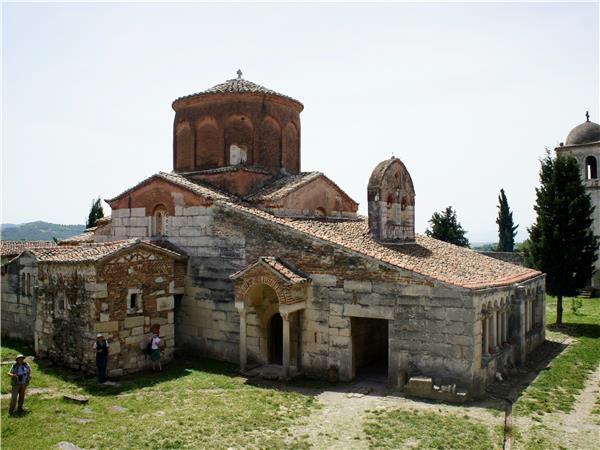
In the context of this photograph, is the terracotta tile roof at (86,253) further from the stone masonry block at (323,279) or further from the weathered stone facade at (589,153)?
the weathered stone facade at (589,153)

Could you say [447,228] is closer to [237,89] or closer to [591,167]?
[591,167]

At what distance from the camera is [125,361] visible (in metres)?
13.8

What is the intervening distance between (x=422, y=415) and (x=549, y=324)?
49.2 feet

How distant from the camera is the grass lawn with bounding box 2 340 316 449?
9242mm

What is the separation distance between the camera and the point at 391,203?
1722 cm

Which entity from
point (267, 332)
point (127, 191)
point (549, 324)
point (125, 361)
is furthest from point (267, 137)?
point (549, 324)

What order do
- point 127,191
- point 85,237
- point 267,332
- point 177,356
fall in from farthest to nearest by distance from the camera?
point 85,237 → point 127,191 → point 177,356 → point 267,332

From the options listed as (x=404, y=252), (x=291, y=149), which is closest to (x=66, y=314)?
(x=404, y=252)

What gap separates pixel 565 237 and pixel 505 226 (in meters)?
28.1

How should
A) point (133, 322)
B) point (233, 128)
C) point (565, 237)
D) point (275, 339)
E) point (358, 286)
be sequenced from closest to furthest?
1. point (358, 286)
2. point (133, 322)
3. point (275, 339)
4. point (233, 128)
5. point (565, 237)

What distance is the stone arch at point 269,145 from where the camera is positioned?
19.2 m

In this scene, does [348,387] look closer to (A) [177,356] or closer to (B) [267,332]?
(B) [267,332]

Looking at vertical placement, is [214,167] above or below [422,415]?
above

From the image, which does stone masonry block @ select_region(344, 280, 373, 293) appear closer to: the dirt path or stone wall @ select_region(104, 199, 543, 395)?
stone wall @ select_region(104, 199, 543, 395)
